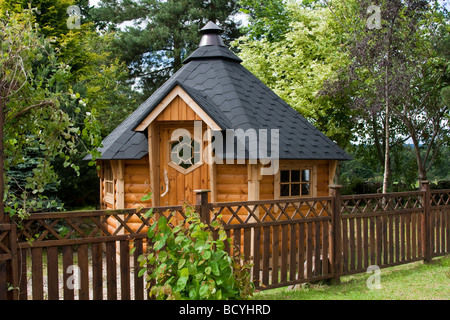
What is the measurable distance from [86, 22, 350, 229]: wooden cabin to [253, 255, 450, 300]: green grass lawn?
2315 mm

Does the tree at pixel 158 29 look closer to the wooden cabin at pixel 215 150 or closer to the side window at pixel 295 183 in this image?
the wooden cabin at pixel 215 150

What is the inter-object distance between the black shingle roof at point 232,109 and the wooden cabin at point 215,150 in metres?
0.02

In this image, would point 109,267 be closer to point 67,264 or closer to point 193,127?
point 67,264

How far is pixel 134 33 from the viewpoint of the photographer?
2581cm

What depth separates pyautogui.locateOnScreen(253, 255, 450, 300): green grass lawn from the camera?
19.2 ft

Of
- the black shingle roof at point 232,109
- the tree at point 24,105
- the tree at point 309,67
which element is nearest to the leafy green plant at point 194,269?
the tree at point 24,105

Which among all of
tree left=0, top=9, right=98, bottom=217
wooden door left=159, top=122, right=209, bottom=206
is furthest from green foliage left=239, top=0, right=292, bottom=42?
tree left=0, top=9, right=98, bottom=217

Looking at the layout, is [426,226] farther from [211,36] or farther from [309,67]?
[309,67]

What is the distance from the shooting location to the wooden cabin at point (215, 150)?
8242 millimetres

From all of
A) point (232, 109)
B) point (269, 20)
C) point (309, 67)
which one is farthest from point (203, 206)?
point (269, 20)

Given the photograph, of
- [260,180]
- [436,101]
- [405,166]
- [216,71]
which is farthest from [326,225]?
[405,166]

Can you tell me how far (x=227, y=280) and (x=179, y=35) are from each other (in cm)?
2284

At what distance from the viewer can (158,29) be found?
972 inches

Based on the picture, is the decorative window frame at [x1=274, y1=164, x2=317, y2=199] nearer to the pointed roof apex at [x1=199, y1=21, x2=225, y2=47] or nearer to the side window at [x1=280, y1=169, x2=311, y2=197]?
the side window at [x1=280, y1=169, x2=311, y2=197]
